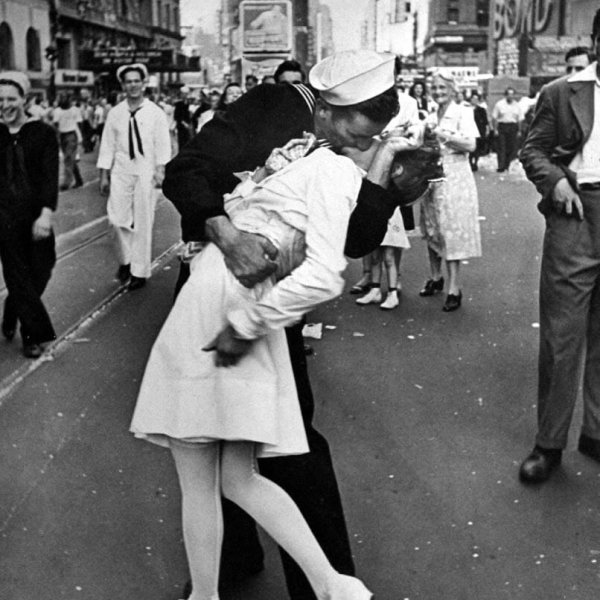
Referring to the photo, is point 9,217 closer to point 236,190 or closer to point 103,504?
point 103,504

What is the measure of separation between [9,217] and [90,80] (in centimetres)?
4627

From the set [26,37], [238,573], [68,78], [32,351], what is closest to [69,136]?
[32,351]

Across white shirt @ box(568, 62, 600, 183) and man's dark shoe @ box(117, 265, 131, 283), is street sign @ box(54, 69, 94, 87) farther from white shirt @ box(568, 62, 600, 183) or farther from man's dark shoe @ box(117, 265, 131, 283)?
white shirt @ box(568, 62, 600, 183)

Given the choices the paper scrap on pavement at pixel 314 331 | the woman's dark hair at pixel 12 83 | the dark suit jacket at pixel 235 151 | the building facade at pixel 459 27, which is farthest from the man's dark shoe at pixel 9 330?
the building facade at pixel 459 27

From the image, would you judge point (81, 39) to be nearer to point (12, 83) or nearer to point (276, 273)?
point (12, 83)

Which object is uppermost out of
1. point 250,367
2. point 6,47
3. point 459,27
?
point 459,27

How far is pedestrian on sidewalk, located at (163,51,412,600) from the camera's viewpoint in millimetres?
3156

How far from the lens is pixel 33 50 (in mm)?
56500

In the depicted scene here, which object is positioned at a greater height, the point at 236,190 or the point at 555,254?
the point at 236,190

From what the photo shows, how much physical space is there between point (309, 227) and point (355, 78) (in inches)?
17.2

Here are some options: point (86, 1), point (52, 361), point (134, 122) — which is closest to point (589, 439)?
point (52, 361)

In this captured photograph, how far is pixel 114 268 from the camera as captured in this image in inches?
442

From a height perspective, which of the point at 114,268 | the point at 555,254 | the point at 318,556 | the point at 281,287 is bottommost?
the point at 114,268

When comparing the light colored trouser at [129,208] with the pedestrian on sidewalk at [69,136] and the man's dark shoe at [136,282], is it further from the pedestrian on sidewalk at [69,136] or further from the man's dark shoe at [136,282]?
the pedestrian on sidewalk at [69,136]
